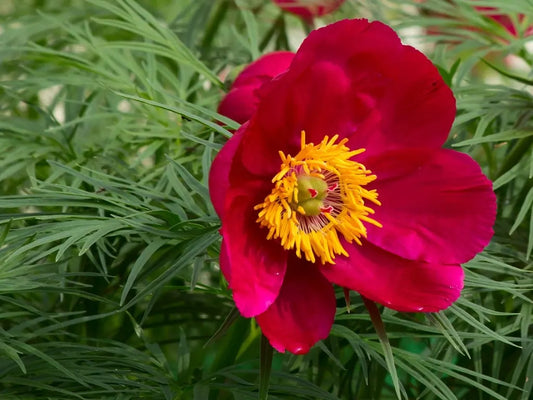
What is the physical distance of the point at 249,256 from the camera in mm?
425

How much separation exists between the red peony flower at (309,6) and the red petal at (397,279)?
36 cm

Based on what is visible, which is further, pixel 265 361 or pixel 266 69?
pixel 266 69

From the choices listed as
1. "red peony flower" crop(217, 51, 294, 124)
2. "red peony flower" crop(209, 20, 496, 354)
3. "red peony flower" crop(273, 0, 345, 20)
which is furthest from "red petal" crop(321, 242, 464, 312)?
"red peony flower" crop(273, 0, 345, 20)

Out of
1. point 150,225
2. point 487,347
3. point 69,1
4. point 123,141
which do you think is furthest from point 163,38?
point 69,1

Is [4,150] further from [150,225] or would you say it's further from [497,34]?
[497,34]

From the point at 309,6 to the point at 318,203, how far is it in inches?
14.6

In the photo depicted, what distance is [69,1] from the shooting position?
95cm

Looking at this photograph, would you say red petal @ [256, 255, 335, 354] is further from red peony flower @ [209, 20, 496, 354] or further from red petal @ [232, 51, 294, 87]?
red petal @ [232, 51, 294, 87]

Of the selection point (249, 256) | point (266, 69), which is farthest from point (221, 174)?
point (266, 69)

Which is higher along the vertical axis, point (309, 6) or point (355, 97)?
point (355, 97)

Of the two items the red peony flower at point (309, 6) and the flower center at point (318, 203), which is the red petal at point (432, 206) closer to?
the flower center at point (318, 203)

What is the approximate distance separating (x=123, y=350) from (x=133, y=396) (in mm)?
34

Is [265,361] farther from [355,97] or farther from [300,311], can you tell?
[355,97]

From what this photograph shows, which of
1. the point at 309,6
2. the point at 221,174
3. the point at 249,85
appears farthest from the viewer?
the point at 309,6
